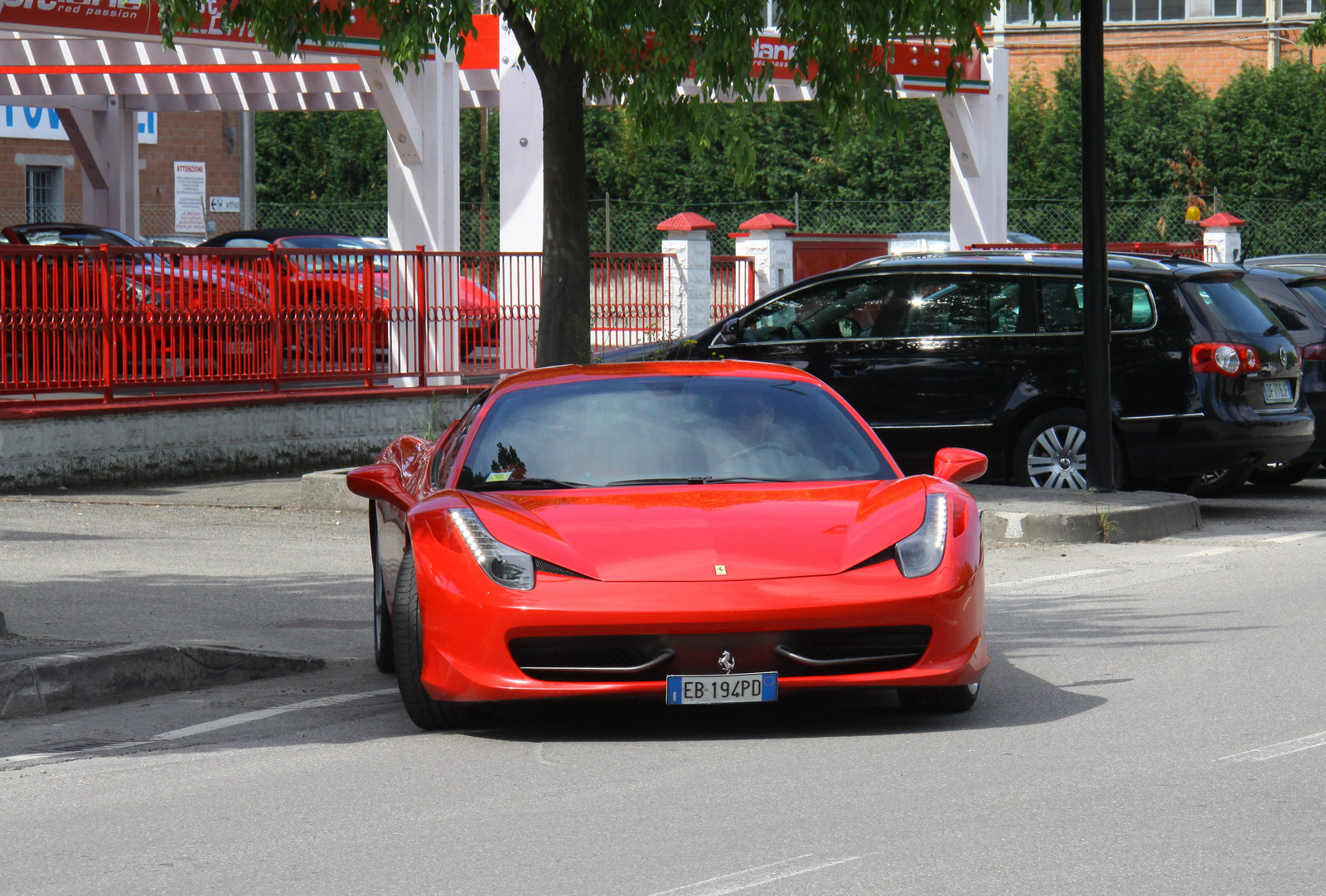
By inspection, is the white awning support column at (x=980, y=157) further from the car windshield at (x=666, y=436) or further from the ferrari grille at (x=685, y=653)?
the ferrari grille at (x=685, y=653)

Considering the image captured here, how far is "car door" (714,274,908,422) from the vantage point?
1389 centimetres

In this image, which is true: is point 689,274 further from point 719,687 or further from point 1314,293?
point 719,687

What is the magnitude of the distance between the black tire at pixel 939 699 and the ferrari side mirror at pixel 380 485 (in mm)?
2040

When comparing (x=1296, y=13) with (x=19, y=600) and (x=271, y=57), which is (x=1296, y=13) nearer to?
(x=271, y=57)

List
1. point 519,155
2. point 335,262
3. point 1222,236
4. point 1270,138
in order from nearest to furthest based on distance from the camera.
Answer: point 335,262
point 519,155
point 1222,236
point 1270,138

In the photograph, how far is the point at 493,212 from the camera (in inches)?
1741

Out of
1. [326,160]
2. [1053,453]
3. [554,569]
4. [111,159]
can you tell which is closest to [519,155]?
[1053,453]

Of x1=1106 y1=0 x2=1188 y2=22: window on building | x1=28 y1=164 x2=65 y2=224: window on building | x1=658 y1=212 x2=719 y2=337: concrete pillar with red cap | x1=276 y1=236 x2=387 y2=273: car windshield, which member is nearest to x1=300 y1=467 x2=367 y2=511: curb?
x1=276 y1=236 x2=387 y2=273: car windshield

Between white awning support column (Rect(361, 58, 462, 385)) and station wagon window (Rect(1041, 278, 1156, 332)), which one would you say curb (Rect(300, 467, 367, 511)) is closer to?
station wagon window (Rect(1041, 278, 1156, 332))

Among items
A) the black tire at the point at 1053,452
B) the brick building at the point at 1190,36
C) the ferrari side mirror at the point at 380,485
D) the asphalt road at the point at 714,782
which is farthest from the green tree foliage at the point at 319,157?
the ferrari side mirror at the point at 380,485

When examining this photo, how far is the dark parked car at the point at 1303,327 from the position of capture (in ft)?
47.8

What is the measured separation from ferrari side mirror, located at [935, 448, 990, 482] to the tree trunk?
20.0 ft

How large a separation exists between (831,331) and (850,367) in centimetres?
35

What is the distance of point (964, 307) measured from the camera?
Answer: 540 inches
